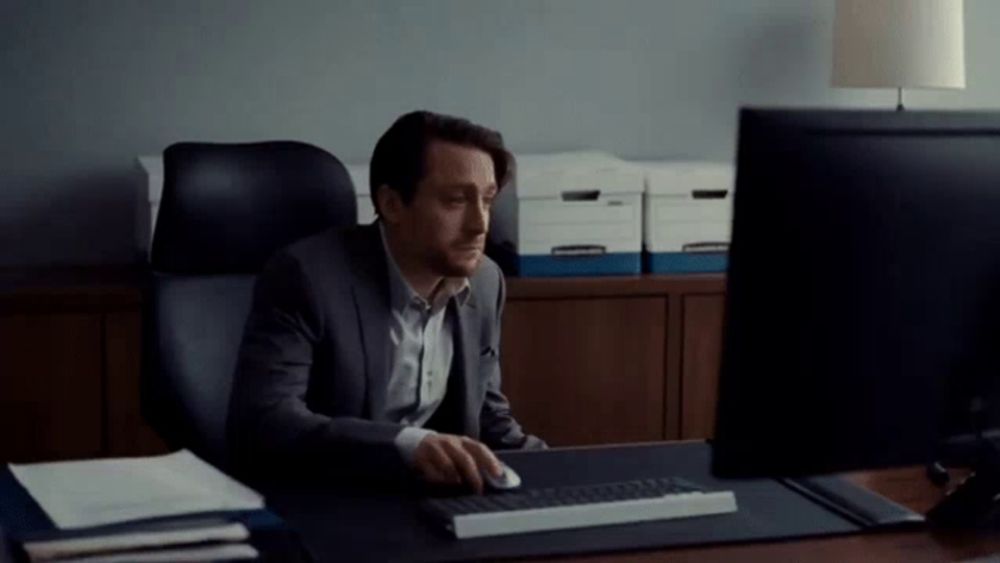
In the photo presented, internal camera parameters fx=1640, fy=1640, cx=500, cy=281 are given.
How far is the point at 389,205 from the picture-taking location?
2.59 m

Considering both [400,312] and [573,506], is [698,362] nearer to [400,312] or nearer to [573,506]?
[400,312]

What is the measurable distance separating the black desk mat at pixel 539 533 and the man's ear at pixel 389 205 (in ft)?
1.77

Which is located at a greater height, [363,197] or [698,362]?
[363,197]

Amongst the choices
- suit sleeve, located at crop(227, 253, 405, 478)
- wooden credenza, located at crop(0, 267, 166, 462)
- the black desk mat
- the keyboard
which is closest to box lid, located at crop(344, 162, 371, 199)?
wooden credenza, located at crop(0, 267, 166, 462)

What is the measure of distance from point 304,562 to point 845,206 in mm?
Answer: 681

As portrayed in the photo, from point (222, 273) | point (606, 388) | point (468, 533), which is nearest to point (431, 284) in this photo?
point (222, 273)

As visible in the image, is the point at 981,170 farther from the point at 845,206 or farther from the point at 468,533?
the point at 468,533

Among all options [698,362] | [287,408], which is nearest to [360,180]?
[698,362]

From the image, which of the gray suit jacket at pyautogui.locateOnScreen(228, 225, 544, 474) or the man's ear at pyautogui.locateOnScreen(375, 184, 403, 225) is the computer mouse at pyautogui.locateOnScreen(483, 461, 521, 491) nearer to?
the gray suit jacket at pyautogui.locateOnScreen(228, 225, 544, 474)

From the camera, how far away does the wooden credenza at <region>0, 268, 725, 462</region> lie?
3.43 meters

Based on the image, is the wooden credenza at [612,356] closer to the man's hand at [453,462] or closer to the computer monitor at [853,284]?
the man's hand at [453,462]

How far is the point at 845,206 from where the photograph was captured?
1602 mm

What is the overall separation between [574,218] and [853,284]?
2054 mm

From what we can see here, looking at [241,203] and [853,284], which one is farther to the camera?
[241,203]
